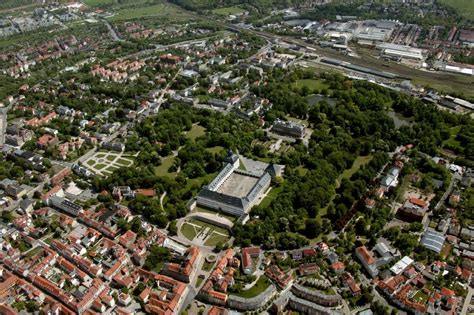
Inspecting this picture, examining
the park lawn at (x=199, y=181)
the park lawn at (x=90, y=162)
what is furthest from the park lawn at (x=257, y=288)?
the park lawn at (x=90, y=162)

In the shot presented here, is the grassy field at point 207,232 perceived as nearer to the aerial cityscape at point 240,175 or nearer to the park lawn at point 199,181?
the aerial cityscape at point 240,175

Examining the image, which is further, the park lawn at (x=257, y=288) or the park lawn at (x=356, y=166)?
the park lawn at (x=356, y=166)

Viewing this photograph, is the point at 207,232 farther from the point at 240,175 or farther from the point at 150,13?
the point at 150,13

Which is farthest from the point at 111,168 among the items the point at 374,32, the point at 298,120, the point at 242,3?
the point at 242,3

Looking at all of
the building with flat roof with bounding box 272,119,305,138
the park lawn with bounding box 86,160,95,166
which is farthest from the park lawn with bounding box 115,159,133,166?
the building with flat roof with bounding box 272,119,305,138

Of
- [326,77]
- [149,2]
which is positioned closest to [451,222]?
[326,77]

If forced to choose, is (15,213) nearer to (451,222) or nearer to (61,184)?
(61,184)
